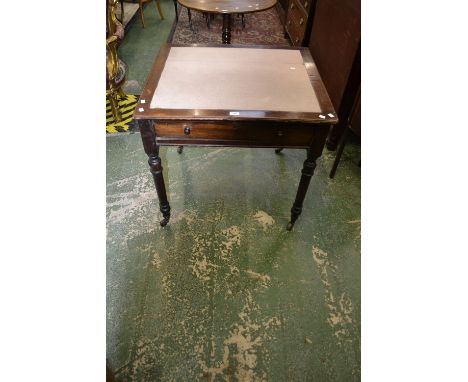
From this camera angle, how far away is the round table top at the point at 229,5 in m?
2.73

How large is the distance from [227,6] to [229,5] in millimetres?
52

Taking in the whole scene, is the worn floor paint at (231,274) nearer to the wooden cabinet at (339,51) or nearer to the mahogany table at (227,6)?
the wooden cabinet at (339,51)

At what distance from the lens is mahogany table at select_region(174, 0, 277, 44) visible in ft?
8.95

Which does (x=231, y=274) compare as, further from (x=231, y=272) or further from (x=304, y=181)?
(x=304, y=181)

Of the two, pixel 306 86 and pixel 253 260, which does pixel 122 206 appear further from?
pixel 306 86

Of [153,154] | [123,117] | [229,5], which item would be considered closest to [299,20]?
[229,5]

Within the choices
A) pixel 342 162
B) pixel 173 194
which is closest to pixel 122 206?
pixel 173 194

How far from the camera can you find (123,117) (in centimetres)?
277

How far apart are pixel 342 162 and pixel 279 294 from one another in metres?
1.38

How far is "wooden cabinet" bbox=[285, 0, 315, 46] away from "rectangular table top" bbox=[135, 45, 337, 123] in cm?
149

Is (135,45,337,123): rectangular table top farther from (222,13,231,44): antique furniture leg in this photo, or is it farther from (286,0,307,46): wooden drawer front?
(286,0,307,46): wooden drawer front

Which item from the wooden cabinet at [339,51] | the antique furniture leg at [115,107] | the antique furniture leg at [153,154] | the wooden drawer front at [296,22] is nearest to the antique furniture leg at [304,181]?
the antique furniture leg at [153,154]

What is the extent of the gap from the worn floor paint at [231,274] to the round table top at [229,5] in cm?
151

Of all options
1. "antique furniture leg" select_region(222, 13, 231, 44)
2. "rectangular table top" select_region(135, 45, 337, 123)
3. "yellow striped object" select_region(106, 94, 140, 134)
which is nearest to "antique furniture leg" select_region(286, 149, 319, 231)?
"rectangular table top" select_region(135, 45, 337, 123)
